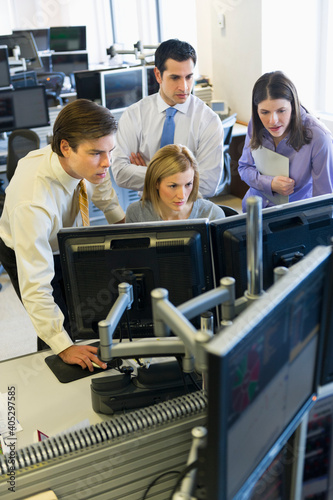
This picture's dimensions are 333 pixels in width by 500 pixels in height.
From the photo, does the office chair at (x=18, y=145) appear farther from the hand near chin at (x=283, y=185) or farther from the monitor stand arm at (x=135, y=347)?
the monitor stand arm at (x=135, y=347)

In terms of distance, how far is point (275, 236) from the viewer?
1.46m

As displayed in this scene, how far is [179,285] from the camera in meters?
1.50

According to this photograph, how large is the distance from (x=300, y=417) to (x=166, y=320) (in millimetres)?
438

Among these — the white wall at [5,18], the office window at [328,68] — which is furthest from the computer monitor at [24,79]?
the white wall at [5,18]

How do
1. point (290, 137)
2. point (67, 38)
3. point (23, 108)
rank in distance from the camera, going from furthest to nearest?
point (67, 38), point (23, 108), point (290, 137)

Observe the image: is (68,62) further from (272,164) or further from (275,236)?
(275,236)

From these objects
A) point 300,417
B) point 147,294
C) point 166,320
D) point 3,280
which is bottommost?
point 3,280

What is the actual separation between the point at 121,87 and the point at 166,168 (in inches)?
113

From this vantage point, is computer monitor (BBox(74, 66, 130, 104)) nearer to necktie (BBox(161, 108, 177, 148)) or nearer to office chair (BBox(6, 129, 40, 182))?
office chair (BBox(6, 129, 40, 182))

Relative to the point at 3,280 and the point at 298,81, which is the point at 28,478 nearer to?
the point at 3,280

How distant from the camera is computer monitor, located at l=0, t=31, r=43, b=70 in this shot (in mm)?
7539

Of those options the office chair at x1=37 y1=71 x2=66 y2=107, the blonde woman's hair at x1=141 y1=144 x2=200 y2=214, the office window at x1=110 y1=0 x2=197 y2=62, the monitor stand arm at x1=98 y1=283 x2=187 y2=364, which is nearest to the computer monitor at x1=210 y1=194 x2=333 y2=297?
the monitor stand arm at x1=98 y1=283 x2=187 y2=364

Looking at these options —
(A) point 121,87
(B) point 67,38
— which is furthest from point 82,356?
(B) point 67,38

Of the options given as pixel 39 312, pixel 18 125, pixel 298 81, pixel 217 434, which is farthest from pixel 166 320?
pixel 298 81
